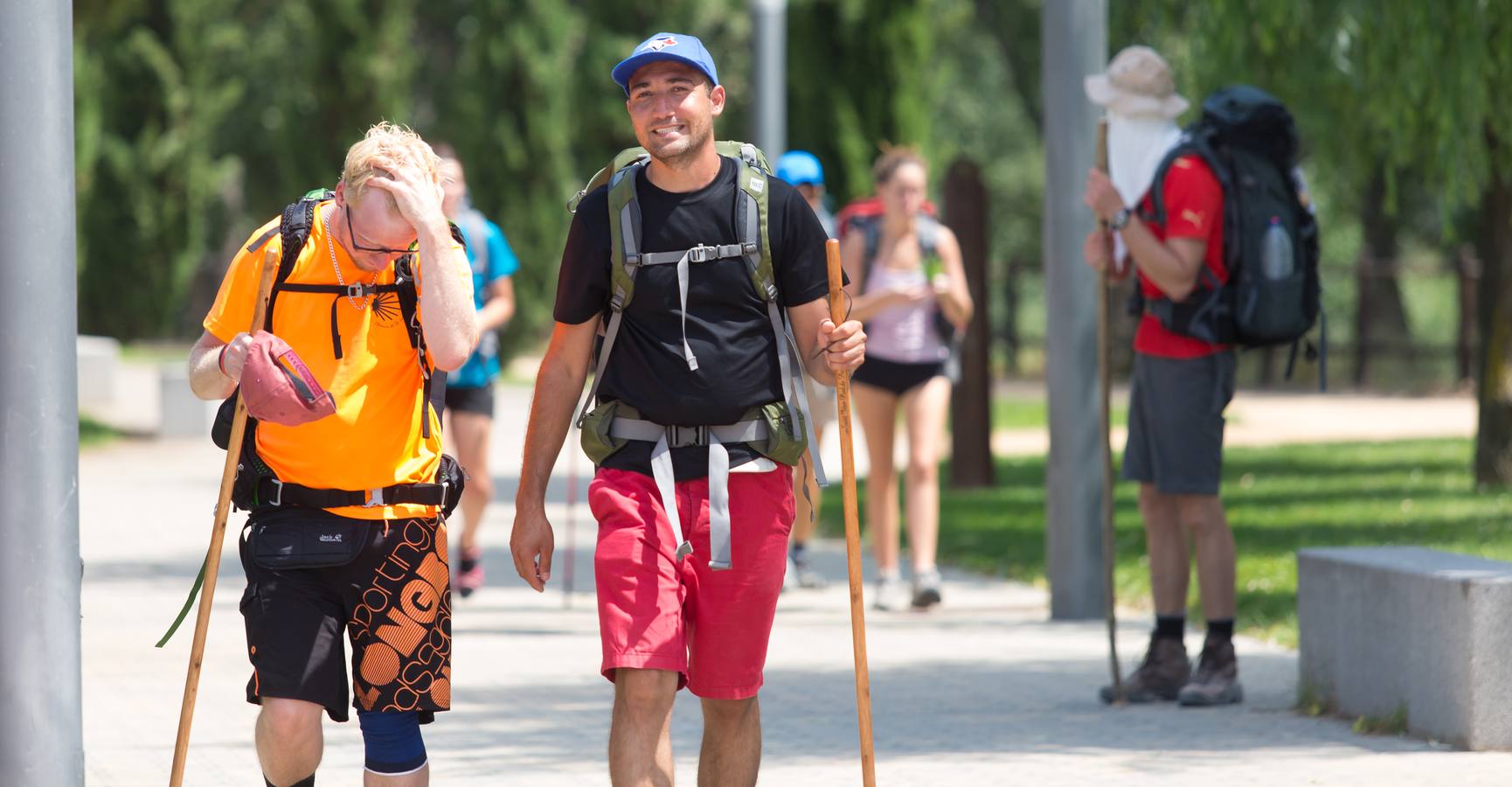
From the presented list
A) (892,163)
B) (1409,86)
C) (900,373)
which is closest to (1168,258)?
(900,373)

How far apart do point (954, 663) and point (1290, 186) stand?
2217mm

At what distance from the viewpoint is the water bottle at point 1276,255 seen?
7.46 meters

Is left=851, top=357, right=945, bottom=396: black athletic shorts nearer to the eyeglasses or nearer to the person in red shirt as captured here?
the person in red shirt

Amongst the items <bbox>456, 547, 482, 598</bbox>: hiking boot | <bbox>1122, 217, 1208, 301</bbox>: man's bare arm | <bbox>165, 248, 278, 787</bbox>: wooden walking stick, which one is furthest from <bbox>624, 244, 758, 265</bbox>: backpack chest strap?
<bbox>456, 547, 482, 598</bbox>: hiking boot

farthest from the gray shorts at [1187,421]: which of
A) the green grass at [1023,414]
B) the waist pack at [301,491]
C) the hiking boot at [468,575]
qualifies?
the green grass at [1023,414]

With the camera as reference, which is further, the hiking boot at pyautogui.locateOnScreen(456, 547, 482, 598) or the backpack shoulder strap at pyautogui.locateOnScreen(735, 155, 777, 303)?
the hiking boot at pyautogui.locateOnScreen(456, 547, 482, 598)

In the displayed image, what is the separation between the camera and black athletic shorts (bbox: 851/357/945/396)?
10.3 m

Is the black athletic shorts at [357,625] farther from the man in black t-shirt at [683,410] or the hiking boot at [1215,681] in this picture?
the hiking boot at [1215,681]

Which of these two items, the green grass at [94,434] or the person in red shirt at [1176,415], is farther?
the green grass at [94,434]

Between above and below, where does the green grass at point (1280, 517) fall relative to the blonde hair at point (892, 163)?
below

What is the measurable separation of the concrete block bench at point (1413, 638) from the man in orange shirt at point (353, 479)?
3174mm

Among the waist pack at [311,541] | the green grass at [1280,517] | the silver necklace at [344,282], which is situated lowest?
the green grass at [1280,517]

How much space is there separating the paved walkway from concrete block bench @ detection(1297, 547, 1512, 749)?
0.45ft

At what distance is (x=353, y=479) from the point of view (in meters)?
5.00
